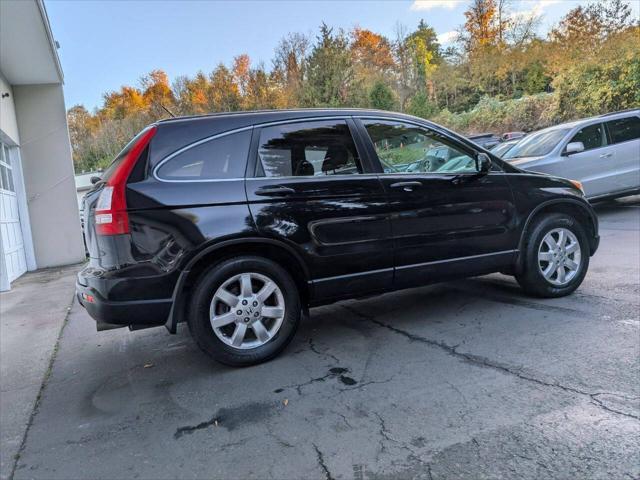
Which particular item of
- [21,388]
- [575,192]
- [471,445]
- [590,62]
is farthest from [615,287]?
[590,62]

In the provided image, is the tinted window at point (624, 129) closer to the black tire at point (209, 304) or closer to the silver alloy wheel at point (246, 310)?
the black tire at point (209, 304)

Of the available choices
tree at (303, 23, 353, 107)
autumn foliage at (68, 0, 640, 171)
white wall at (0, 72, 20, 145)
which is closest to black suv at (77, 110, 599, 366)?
white wall at (0, 72, 20, 145)

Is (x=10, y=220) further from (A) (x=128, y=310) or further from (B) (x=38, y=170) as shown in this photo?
(A) (x=128, y=310)

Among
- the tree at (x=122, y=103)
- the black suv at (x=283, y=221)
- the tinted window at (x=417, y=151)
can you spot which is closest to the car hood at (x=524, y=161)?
the black suv at (x=283, y=221)

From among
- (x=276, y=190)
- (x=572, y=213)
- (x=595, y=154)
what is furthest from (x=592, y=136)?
(x=276, y=190)

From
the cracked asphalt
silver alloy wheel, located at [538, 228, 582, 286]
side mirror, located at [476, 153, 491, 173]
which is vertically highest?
side mirror, located at [476, 153, 491, 173]

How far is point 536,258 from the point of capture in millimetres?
4664

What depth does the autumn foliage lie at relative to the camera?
17.0 meters

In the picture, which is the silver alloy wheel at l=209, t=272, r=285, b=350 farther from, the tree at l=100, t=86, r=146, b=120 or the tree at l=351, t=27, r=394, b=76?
the tree at l=100, t=86, r=146, b=120

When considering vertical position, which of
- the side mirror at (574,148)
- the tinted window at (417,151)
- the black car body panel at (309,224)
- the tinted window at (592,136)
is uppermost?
the tinted window at (592,136)

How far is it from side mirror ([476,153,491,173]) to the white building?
9.43 meters

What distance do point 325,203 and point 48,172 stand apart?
10149mm

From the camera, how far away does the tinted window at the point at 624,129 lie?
9.23 m

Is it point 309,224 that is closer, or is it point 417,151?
point 309,224
